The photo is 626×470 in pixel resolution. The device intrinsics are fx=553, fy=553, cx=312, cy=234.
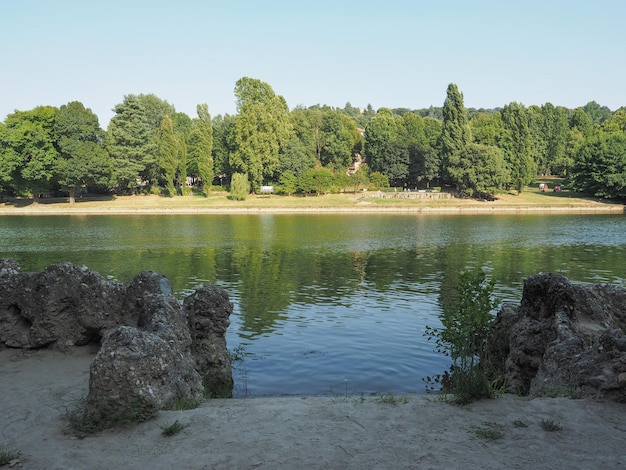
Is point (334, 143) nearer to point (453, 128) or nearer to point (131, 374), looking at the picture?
point (453, 128)

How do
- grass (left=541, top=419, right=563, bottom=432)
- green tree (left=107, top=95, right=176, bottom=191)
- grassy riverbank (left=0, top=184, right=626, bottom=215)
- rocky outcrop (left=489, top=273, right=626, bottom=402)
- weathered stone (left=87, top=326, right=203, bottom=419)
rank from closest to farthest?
1. grass (left=541, top=419, right=563, bottom=432)
2. weathered stone (left=87, top=326, right=203, bottom=419)
3. rocky outcrop (left=489, top=273, right=626, bottom=402)
4. grassy riverbank (left=0, top=184, right=626, bottom=215)
5. green tree (left=107, top=95, right=176, bottom=191)

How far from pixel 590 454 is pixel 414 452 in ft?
6.48

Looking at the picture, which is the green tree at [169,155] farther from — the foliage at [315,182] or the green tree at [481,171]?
the green tree at [481,171]

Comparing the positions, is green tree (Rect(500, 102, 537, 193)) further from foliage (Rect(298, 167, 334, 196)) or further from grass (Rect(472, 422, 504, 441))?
grass (Rect(472, 422, 504, 441))

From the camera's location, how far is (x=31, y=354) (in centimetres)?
1186

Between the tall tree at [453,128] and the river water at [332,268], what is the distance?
32179 millimetres

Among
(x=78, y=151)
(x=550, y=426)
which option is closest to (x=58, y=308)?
(x=550, y=426)

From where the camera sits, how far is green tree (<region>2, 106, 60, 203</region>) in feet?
265

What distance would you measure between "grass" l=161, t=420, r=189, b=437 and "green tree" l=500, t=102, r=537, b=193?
9047 cm

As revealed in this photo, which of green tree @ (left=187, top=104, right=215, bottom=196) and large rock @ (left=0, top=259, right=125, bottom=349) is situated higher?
green tree @ (left=187, top=104, right=215, bottom=196)

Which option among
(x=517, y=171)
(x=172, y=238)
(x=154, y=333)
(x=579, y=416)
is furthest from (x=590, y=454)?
(x=517, y=171)

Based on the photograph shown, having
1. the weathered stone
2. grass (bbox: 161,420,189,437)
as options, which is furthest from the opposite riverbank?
grass (bbox: 161,420,189,437)

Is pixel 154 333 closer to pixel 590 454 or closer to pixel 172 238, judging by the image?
pixel 590 454

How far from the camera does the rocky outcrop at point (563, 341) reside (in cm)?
807
